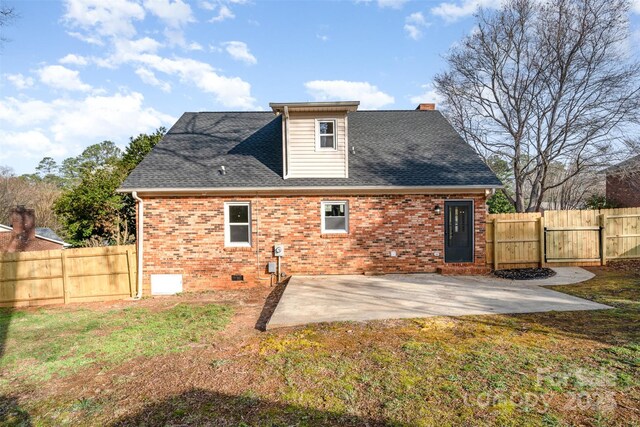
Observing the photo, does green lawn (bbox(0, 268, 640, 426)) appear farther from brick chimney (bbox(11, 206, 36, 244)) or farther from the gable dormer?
brick chimney (bbox(11, 206, 36, 244))

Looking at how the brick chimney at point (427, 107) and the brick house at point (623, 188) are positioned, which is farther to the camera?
the brick house at point (623, 188)

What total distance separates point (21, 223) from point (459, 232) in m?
21.8

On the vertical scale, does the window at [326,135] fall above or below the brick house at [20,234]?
above

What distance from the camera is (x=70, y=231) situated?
13.8m

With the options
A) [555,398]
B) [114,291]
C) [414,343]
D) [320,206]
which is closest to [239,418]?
[414,343]

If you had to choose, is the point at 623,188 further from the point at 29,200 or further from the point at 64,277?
the point at 29,200

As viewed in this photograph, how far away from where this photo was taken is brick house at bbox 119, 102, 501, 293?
9.82 meters

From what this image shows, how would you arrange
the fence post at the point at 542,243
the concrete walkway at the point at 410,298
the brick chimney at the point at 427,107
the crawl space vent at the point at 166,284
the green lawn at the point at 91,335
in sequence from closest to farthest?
the green lawn at the point at 91,335 → the concrete walkway at the point at 410,298 → the crawl space vent at the point at 166,284 → the fence post at the point at 542,243 → the brick chimney at the point at 427,107

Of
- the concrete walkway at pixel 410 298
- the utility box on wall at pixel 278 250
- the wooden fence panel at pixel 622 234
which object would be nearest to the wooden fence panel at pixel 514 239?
the concrete walkway at pixel 410 298

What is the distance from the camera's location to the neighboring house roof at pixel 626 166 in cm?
1586

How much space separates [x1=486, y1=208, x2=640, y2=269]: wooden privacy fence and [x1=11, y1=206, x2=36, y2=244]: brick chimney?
22598mm

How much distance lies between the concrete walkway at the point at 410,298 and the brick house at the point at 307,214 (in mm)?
787

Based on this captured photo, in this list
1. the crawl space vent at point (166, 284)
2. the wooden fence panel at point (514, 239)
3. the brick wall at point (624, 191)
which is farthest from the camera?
the brick wall at point (624, 191)

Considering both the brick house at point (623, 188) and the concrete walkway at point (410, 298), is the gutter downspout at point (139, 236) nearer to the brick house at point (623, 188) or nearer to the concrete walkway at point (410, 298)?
the concrete walkway at point (410, 298)
